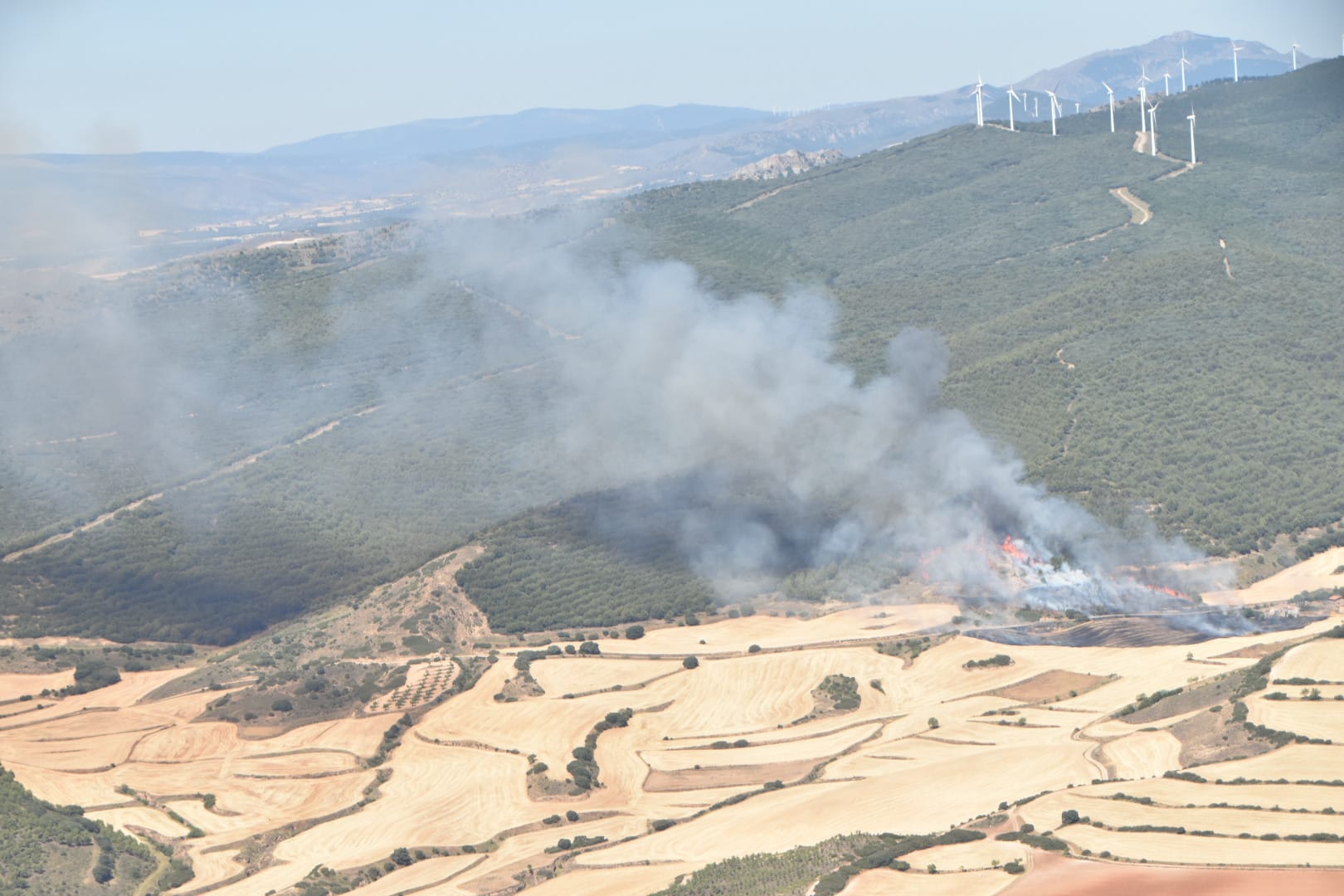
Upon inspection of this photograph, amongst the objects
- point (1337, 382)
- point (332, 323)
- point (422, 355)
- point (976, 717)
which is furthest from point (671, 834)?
point (332, 323)

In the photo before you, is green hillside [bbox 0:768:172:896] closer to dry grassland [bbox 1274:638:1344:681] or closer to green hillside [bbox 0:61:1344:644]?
green hillside [bbox 0:61:1344:644]

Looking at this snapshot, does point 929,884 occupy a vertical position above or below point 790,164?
below

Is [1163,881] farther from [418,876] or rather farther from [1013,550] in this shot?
[1013,550]

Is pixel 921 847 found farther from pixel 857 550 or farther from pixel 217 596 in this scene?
pixel 217 596

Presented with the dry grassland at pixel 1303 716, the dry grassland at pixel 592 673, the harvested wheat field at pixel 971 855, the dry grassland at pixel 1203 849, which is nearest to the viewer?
the dry grassland at pixel 1203 849

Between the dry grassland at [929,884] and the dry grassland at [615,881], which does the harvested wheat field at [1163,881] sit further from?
the dry grassland at [615,881]

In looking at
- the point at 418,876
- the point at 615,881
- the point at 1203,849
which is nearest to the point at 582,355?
the point at 418,876

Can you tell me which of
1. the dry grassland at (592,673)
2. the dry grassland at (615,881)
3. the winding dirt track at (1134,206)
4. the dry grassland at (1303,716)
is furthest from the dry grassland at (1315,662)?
the winding dirt track at (1134,206)
